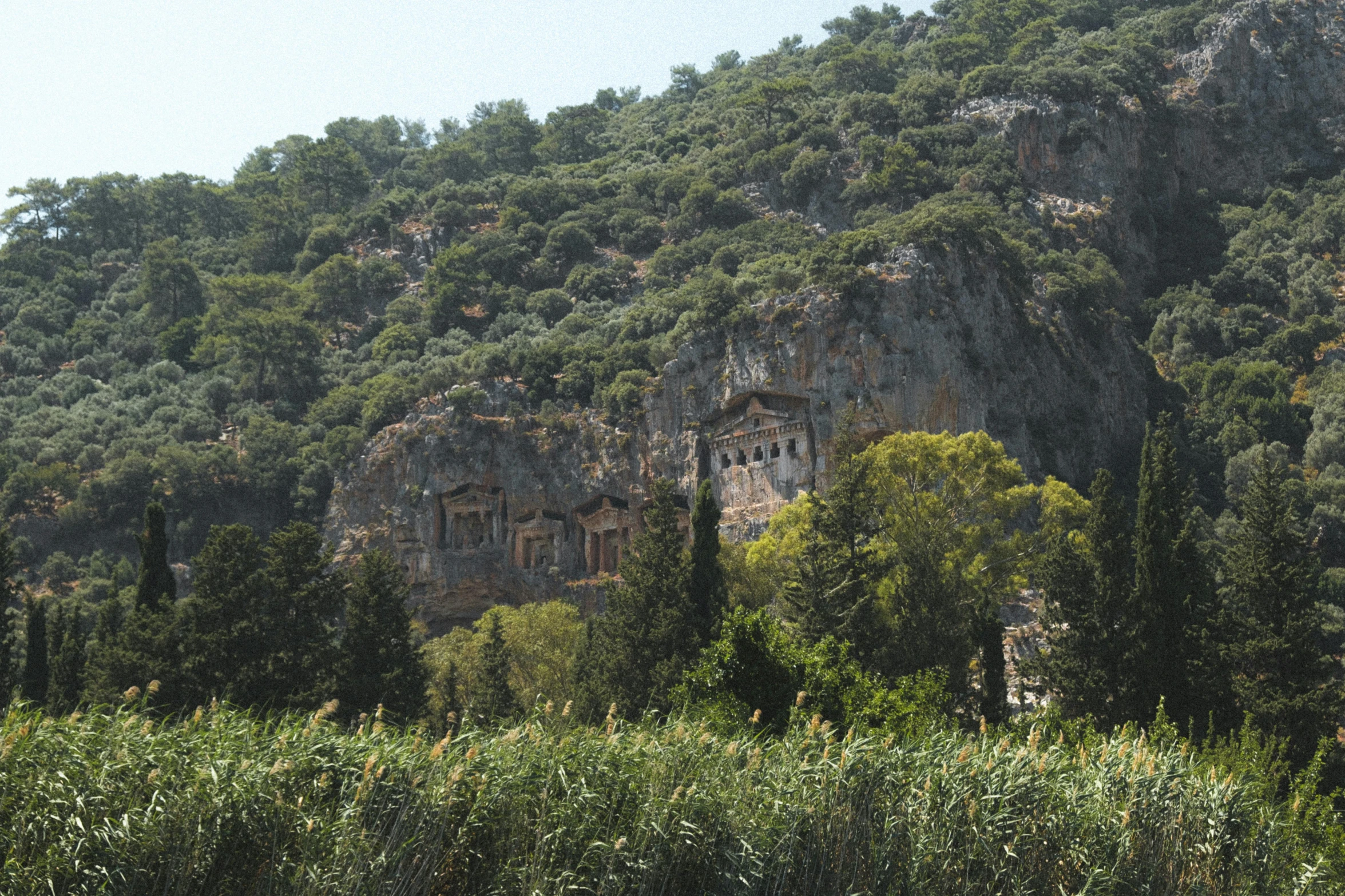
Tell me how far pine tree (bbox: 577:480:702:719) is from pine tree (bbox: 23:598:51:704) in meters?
15.3

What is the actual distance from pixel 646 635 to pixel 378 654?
294 inches

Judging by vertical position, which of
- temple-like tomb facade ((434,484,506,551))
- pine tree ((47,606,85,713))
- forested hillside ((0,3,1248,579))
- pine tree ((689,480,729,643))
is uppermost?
forested hillside ((0,3,1248,579))

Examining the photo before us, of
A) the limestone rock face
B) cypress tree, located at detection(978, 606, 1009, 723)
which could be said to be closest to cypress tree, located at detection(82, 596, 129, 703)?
cypress tree, located at detection(978, 606, 1009, 723)

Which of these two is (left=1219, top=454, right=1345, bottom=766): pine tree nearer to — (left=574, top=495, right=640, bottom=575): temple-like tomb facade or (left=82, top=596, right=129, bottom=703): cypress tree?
(left=82, top=596, right=129, bottom=703): cypress tree

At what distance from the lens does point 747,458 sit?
68.0m

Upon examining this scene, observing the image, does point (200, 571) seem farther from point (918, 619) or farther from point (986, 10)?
point (986, 10)

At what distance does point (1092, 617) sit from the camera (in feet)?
126

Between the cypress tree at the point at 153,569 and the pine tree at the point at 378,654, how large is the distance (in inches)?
246

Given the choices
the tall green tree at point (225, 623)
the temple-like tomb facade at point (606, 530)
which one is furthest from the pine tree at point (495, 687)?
the temple-like tomb facade at point (606, 530)

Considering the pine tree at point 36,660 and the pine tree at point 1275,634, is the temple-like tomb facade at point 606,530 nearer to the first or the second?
the pine tree at point 36,660

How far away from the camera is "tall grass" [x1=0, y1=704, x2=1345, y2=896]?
20.4m

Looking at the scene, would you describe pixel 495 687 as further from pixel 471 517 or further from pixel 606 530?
pixel 471 517

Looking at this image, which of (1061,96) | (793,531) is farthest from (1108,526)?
(1061,96)

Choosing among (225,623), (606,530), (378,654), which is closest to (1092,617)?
(378,654)
